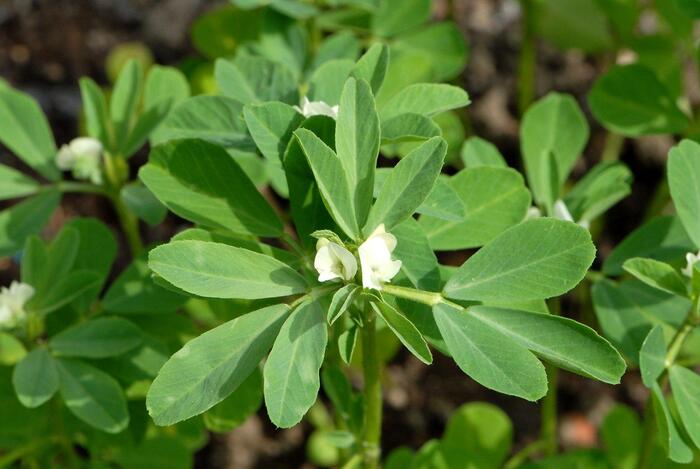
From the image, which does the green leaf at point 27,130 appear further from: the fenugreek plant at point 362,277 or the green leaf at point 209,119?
the fenugreek plant at point 362,277

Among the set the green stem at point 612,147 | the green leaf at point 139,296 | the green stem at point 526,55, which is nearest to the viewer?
the green leaf at point 139,296

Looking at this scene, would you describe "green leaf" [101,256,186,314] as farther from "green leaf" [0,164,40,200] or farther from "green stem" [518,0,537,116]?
"green stem" [518,0,537,116]

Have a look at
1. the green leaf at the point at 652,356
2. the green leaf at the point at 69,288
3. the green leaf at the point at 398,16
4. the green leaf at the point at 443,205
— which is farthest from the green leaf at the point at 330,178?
the green leaf at the point at 398,16

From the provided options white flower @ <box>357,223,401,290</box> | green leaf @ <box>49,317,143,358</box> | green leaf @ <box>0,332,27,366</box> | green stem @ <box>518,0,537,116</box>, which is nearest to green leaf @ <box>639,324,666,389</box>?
white flower @ <box>357,223,401,290</box>

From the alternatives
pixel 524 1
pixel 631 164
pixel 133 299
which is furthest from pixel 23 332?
pixel 631 164

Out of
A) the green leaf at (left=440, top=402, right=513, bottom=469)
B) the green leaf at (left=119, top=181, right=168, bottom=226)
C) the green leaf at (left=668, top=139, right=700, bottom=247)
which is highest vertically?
the green leaf at (left=668, top=139, right=700, bottom=247)

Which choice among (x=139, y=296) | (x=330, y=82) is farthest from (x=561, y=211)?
(x=139, y=296)

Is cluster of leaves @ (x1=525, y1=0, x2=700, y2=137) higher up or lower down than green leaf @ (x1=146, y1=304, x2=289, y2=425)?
lower down

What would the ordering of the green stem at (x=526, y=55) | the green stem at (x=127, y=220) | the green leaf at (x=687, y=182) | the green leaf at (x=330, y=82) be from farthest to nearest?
the green stem at (x=526, y=55) < the green stem at (x=127, y=220) < the green leaf at (x=330, y=82) < the green leaf at (x=687, y=182)
